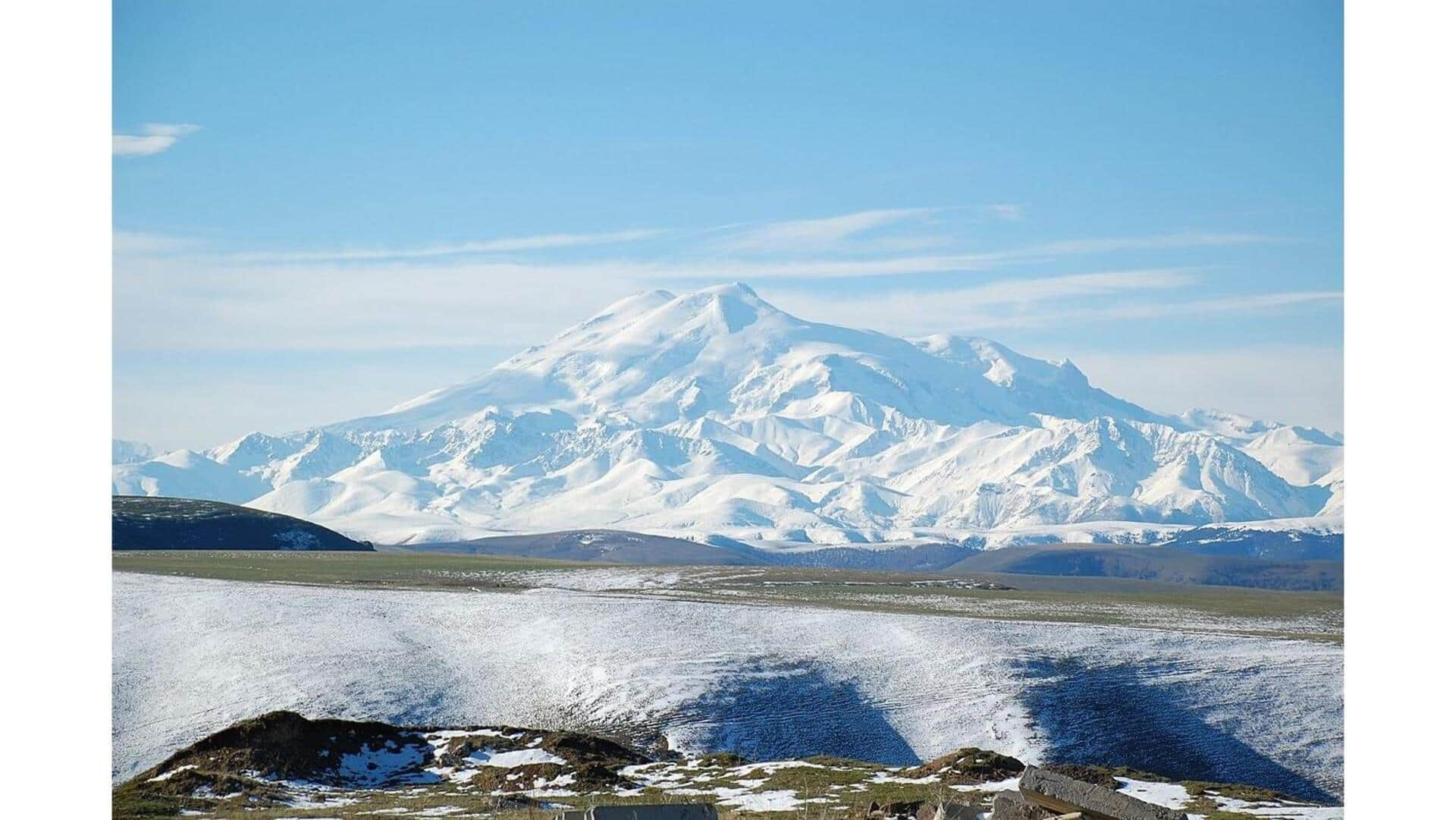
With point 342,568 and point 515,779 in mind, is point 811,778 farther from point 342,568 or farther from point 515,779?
point 342,568

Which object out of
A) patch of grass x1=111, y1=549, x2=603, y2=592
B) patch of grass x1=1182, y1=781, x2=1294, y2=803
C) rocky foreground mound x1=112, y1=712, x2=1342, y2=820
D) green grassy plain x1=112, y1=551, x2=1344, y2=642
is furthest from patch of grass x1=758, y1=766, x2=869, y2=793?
patch of grass x1=111, y1=549, x2=603, y2=592

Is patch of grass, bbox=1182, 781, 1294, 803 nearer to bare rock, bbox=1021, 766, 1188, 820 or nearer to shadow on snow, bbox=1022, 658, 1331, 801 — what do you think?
shadow on snow, bbox=1022, 658, 1331, 801

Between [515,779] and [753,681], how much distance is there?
1266cm

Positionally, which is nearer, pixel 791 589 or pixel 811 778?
pixel 811 778

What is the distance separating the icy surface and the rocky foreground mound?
360cm

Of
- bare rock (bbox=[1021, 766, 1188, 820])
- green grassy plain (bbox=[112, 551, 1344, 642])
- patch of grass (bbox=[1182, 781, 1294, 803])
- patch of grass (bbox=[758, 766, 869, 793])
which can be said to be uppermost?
bare rock (bbox=[1021, 766, 1188, 820])

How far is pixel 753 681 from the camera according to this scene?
4225 cm

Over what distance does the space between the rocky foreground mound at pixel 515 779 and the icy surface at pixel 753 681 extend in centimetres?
360

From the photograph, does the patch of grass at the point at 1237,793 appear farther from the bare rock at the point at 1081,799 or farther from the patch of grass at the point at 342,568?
the patch of grass at the point at 342,568

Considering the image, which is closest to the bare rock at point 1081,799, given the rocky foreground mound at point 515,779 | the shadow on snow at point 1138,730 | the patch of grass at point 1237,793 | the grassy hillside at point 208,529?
the rocky foreground mound at point 515,779

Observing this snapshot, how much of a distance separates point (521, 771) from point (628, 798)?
5022mm

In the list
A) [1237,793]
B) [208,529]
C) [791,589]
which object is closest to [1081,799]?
[1237,793]

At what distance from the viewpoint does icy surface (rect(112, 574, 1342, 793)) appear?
1487 inches

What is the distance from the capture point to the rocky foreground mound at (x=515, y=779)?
26453 mm
